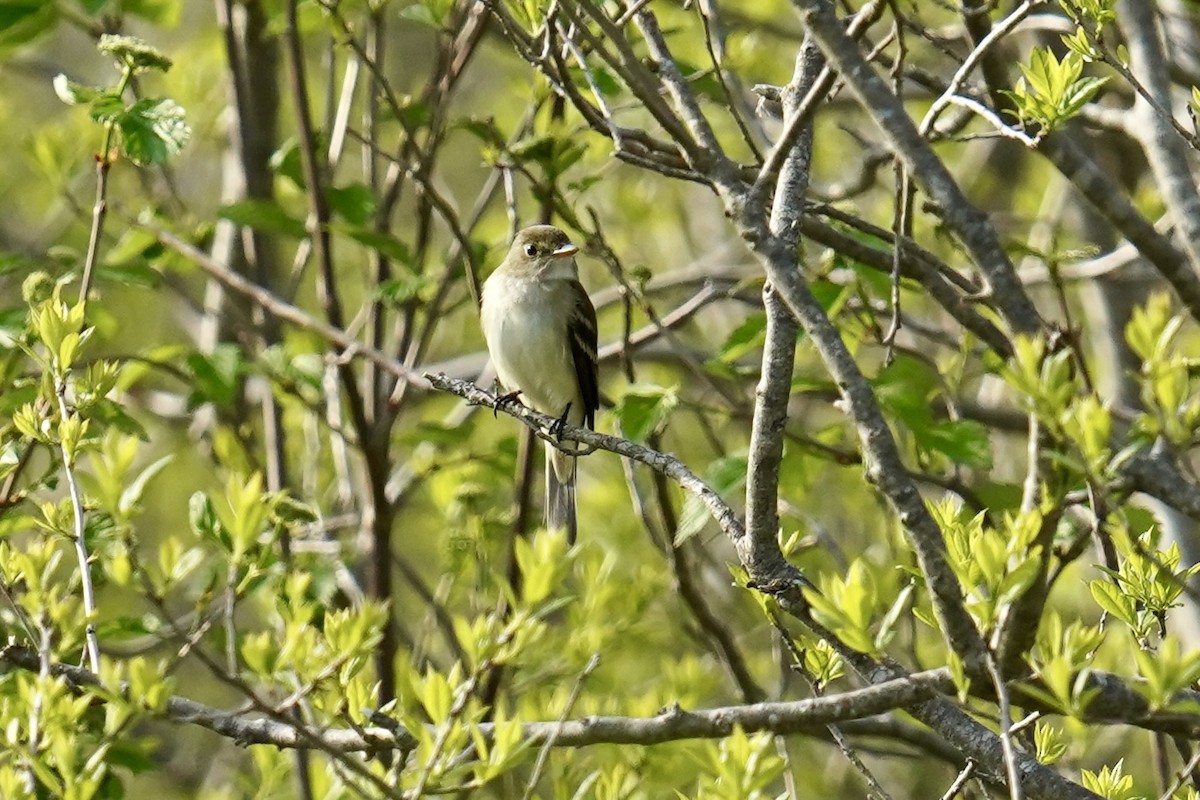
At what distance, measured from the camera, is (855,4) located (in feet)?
20.8

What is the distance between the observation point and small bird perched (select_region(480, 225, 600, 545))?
20.1ft

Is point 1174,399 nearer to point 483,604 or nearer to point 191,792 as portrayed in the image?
point 483,604

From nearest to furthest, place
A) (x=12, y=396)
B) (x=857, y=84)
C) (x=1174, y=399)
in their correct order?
(x=1174, y=399) < (x=857, y=84) < (x=12, y=396)

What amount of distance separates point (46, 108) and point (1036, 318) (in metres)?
10.3

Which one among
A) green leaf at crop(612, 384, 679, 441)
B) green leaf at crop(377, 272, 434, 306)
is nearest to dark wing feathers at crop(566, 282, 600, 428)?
green leaf at crop(377, 272, 434, 306)

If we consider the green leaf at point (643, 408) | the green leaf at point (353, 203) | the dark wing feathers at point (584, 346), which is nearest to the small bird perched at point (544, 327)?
the dark wing feathers at point (584, 346)

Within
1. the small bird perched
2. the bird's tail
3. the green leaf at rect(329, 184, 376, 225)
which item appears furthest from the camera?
the small bird perched

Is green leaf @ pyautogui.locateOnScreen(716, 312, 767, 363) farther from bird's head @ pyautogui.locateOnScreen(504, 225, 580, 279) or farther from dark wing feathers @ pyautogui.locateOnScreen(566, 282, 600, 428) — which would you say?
bird's head @ pyautogui.locateOnScreen(504, 225, 580, 279)

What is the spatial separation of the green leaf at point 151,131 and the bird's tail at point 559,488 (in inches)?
93.6

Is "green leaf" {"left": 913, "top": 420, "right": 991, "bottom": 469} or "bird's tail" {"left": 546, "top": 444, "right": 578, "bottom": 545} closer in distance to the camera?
"green leaf" {"left": 913, "top": 420, "right": 991, "bottom": 469}

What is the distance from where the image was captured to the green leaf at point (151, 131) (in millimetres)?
3719

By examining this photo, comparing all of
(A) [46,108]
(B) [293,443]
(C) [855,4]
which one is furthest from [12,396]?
(A) [46,108]

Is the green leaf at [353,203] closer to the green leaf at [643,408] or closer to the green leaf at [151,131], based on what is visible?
the green leaf at [151,131]

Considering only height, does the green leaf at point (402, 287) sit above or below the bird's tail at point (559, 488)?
above
